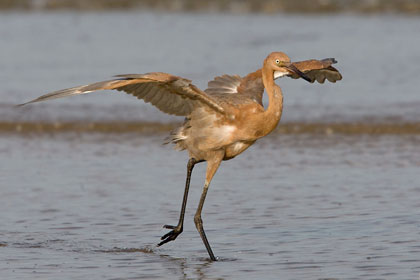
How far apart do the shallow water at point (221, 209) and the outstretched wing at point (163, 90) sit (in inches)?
52.2

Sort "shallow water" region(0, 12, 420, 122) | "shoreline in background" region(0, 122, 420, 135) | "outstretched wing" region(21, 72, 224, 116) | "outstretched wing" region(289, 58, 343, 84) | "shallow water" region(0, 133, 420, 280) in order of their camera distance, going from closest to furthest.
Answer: "outstretched wing" region(21, 72, 224, 116) < "shallow water" region(0, 133, 420, 280) < "outstretched wing" region(289, 58, 343, 84) < "shoreline in background" region(0, 122, 420, 135) < "shallow water" region(0, 12, 420, 122)

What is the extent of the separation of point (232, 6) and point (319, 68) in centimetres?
2684

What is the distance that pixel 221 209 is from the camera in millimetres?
10391

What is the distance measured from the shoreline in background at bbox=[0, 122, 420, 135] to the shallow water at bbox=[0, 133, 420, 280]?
1.58 feet

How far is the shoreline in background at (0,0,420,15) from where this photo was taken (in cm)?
3375

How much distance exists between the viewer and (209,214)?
10172mm

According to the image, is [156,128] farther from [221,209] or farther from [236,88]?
[236,88]

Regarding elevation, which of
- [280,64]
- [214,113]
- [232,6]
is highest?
[280,64]

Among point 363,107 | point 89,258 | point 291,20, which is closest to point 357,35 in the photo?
point 291,20

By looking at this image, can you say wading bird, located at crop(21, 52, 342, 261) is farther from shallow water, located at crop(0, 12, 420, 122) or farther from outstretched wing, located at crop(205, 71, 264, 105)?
shallow water, located at crop(0, 12, 420, 122)

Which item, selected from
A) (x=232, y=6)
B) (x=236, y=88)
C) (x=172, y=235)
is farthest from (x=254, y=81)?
(x=232, y=6)

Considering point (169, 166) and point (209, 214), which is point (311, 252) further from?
point (169, 166)

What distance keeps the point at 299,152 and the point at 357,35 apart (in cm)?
1334

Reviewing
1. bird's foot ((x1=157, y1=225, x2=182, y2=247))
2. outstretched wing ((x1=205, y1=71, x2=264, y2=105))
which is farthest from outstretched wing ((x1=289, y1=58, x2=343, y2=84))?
bird's foot ((x1=157, y1=225, x2=182, y2=247))
